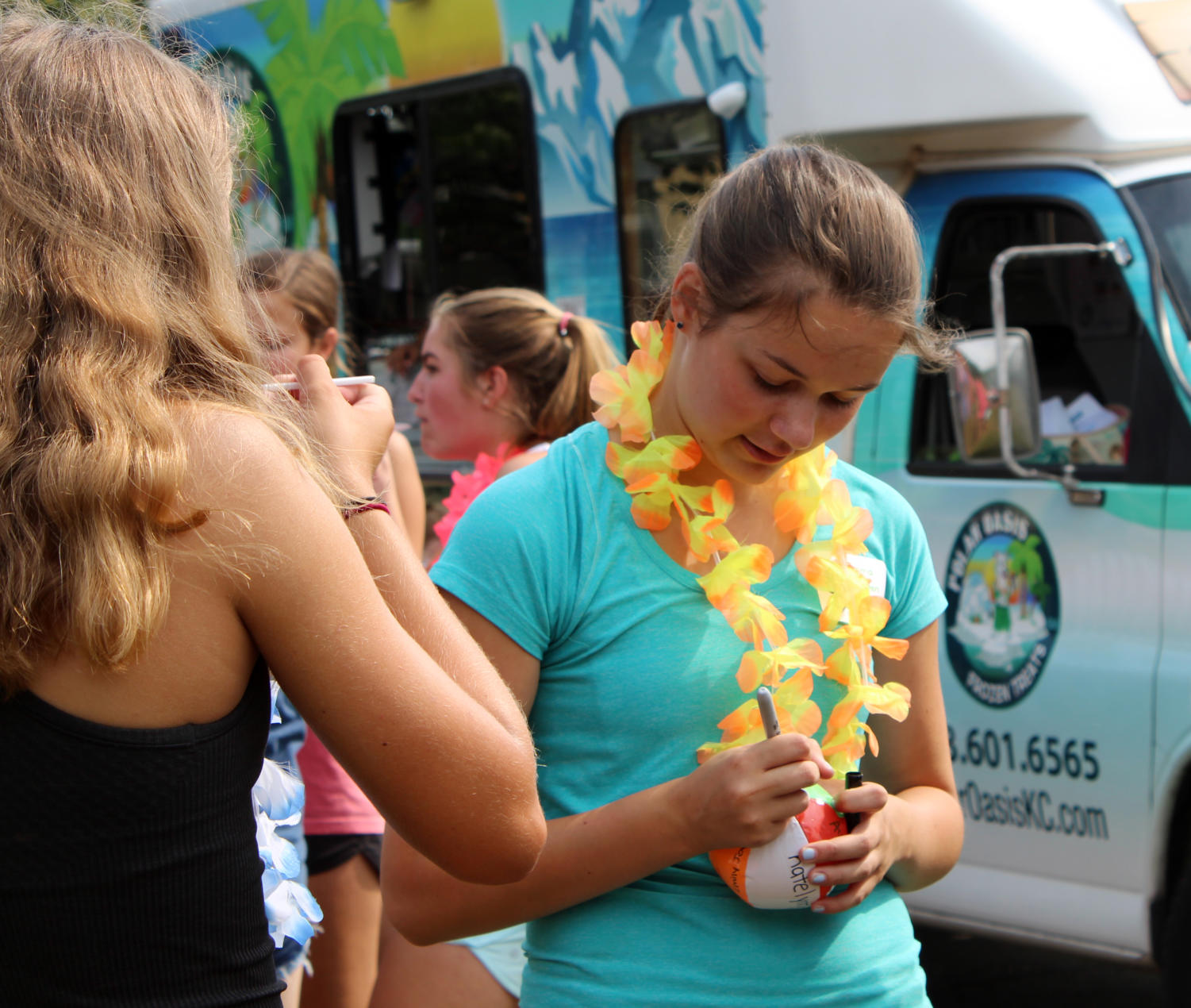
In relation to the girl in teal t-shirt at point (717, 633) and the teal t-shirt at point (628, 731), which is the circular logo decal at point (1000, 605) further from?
the teal t-shirt at point (628, 731)

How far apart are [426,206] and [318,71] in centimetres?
71

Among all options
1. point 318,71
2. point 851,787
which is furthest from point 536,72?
point 851,787

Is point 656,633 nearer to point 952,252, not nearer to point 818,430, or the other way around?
point 818,430

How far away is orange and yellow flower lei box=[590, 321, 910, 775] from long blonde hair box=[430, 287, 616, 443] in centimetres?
139

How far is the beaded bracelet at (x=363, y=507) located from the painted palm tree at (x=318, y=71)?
3.86 meters

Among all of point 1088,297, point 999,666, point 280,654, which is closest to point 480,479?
point 999,666

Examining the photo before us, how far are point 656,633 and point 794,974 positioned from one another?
454mm

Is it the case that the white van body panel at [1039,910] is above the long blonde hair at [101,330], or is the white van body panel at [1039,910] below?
below

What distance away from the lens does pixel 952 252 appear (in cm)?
367

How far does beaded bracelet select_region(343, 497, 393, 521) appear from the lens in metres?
1.28

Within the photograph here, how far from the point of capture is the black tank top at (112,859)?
1.08m

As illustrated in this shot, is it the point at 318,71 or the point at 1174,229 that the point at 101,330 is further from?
the point at 318,71

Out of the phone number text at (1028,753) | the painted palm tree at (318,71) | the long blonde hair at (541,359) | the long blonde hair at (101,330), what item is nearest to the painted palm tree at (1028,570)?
the phone number text at (1028,753)

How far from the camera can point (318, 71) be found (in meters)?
5.14
